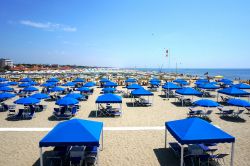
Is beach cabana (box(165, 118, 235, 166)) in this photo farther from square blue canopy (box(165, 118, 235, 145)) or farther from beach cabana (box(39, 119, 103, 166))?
beach cabana (box(39, 119, 103, 166))

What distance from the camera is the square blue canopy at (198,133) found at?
24.3ft

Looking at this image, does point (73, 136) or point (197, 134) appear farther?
point (197, 134)

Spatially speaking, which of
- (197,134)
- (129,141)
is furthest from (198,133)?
(129,141)

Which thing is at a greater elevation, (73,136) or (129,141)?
(73,136)

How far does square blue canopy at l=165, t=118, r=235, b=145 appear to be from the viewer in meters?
7.39

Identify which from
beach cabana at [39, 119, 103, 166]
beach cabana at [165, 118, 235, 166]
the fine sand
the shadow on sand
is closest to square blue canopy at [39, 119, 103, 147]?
beach cabana at [39, 119, 103, 166]

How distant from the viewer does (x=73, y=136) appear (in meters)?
7.40

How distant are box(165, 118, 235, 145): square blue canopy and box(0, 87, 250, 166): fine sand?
56.0 inches

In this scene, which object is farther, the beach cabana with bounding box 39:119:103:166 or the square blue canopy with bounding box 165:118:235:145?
the square blue canopy with bounding box 165:118:235:145

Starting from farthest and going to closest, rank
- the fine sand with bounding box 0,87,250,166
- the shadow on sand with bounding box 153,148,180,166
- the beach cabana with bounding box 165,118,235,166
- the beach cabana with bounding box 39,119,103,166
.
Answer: the fine sand with bounding box 0,87,250,166 < the shadow on sand with bounding box 153,148,180,166 < the beach cabana with bounding box 165,118,235,166 < the beach cabana with bounding box 39,119,103,166

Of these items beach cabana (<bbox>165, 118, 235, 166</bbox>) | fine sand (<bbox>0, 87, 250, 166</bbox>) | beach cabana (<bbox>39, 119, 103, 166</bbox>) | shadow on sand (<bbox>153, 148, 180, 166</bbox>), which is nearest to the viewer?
beach cabana (<bbox>39, 119, 103, 166</bbox>)

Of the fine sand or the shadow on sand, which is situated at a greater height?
the fine sand

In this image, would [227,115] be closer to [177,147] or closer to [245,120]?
[245,120]

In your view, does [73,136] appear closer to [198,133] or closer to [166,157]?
[166,157]
